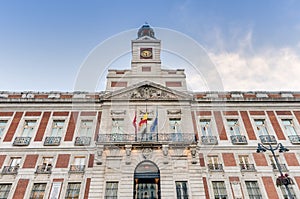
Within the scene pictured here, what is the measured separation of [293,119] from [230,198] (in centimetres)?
1055

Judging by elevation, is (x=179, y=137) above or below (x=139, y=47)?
below

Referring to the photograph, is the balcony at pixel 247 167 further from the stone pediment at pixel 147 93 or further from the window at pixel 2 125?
the window at pixel 2 125

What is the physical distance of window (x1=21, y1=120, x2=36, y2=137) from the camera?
19.8 meters

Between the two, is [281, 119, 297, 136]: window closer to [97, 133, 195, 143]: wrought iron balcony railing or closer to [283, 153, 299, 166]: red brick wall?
[283, 153, 299, 166]: red brick wall

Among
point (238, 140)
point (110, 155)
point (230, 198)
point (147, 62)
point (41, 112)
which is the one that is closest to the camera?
point (230, 198)

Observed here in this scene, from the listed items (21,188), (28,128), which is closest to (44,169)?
(21,188)

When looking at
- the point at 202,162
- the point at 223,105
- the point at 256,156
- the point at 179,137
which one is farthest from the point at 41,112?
the point at 256,156

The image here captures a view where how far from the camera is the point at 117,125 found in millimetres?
20078

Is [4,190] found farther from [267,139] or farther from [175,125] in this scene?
[267,139]

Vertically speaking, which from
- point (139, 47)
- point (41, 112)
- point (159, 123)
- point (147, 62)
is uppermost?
point (139, 47)

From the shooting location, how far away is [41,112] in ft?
69.3

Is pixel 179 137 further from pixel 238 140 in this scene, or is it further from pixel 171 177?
pixel 238 140

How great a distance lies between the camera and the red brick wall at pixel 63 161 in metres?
18.0

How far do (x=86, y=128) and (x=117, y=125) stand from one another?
9.51ft
